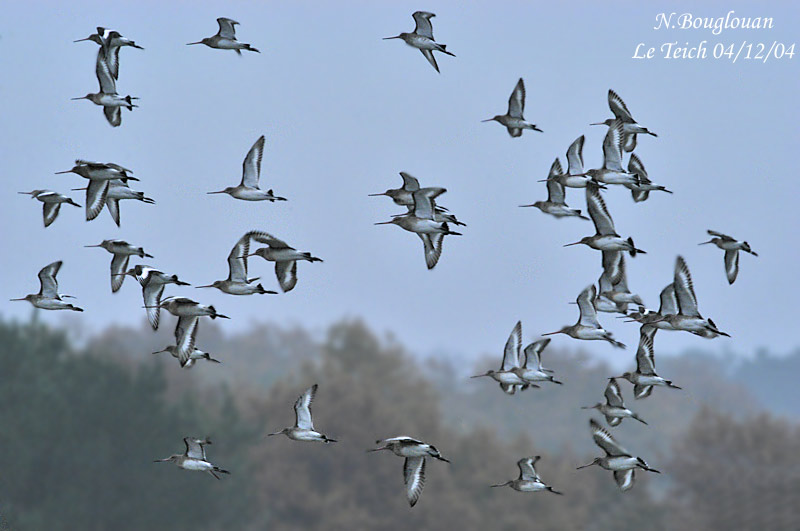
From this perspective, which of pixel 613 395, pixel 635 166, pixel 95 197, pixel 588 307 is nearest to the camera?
pixel 95 197

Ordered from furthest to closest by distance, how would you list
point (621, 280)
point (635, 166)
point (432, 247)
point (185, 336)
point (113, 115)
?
point (635, 166) → point (113, 115) → point (432, 247) → point (621, 280) → point (185, 336)

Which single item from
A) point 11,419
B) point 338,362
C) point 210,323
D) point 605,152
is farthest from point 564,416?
point 605,152

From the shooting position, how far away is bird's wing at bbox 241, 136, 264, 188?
29.9m

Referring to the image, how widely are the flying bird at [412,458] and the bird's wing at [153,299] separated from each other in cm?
554

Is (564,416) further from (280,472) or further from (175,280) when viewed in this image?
(175,280)

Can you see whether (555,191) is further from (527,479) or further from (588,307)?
(527,479)

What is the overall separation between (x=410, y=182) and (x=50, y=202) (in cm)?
796

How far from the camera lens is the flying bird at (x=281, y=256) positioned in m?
27.7

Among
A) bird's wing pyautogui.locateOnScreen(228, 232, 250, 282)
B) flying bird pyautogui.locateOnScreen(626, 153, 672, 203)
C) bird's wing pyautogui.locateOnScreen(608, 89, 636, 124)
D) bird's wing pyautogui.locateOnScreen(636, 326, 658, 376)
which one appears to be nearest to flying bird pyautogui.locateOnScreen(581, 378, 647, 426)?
bird's wing pyautogui.locateOnScreen(636, 326, 658, 376)

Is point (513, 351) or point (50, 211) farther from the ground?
point (50, 211)

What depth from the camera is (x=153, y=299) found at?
2964 cm

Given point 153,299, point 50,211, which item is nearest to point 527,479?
point 153,299

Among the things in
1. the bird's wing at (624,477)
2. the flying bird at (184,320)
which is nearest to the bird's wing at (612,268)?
the bird's wing at (624,477)

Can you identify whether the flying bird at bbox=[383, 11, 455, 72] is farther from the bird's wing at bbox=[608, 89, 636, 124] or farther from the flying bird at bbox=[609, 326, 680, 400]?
the flying bird at bbox=[609, 326, 680, 400]
